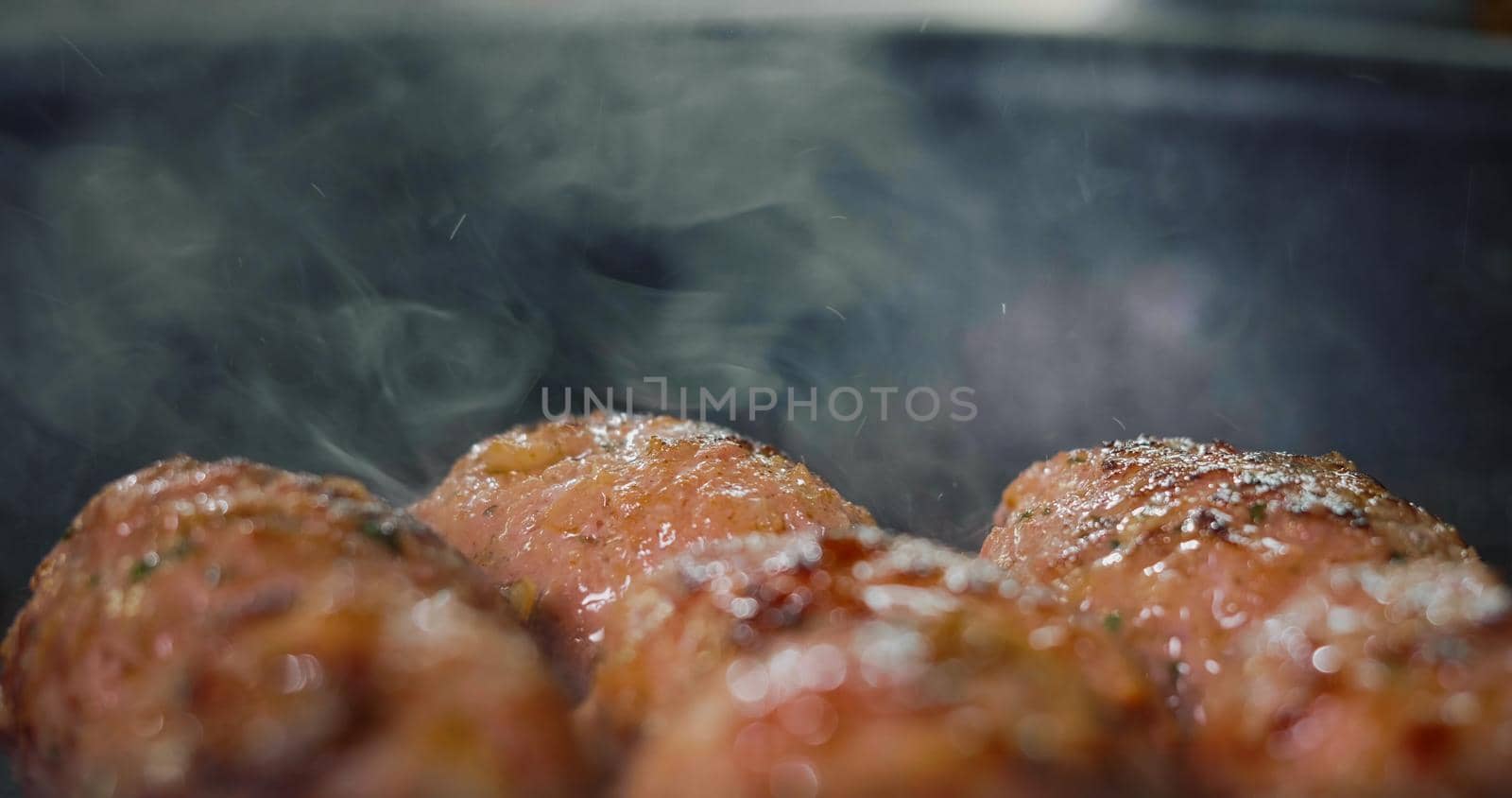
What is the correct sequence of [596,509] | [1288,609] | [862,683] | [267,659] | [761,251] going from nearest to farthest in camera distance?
[862,683], [267,659], [1288,609], [596,509], [761,251]

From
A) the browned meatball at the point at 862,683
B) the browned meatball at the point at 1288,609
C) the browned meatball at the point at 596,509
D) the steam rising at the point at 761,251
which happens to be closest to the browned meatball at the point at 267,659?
the browned meatball at the point at 862,683

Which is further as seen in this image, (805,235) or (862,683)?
(805,235)

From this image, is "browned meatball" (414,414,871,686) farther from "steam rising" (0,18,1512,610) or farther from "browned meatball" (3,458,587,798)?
"steam rising" (0,18,1512,610)

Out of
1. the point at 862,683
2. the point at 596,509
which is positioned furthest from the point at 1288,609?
the point at 596,509

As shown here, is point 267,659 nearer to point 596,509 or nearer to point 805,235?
point 596,509

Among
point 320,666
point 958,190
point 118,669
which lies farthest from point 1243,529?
point 958,190

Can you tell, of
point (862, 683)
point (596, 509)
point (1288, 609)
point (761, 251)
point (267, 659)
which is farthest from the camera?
point (761, 251)
